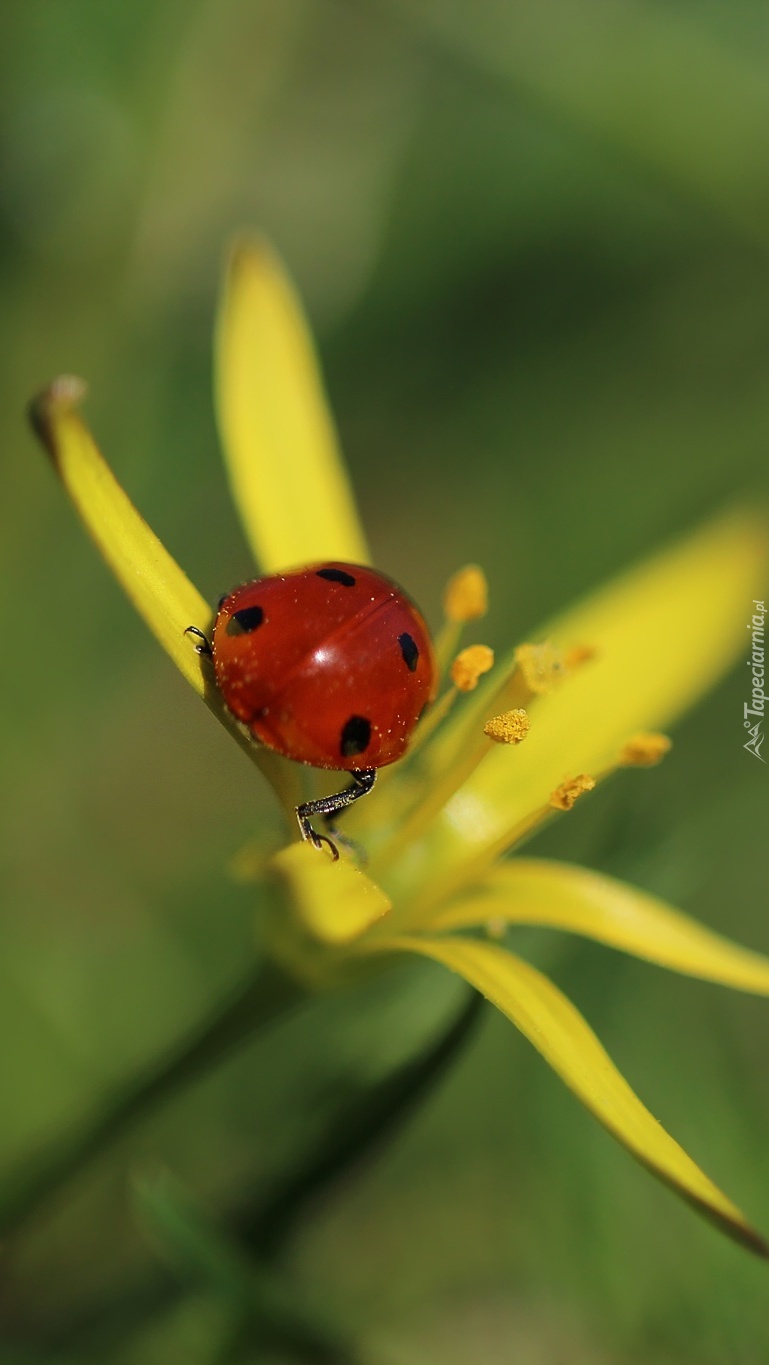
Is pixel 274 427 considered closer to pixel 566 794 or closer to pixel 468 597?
pixel 468 597

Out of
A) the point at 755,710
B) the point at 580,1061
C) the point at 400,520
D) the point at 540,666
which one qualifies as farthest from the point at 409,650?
the point at 400,520

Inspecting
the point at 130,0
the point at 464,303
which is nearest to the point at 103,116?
the point at 130,0

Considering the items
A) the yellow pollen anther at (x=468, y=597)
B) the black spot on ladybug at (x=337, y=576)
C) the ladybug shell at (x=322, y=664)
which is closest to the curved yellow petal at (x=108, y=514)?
the ladybug shell at (x=322, y=664)

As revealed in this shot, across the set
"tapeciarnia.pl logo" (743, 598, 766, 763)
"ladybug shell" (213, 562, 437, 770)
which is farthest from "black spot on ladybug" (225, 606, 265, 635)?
"tapeciarnia.pl logo" (743, 598, 766, 763)

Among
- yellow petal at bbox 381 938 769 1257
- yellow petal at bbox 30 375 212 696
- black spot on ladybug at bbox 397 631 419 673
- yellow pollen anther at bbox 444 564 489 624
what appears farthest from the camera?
yellow pollen anther at bbox 444 564 489 624

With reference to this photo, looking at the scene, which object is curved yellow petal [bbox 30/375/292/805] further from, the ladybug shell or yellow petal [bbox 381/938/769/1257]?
yellow petal [bbox 381/938/769/1257]

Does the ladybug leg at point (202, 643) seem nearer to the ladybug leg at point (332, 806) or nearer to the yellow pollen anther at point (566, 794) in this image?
the ladybug leg at point (332, 806)
